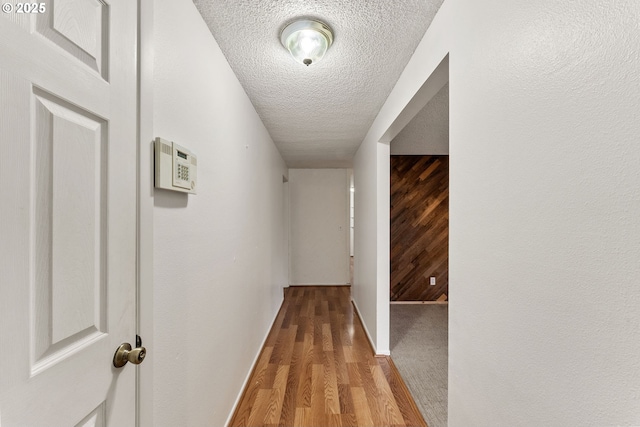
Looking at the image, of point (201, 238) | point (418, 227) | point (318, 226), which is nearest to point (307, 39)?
point (201, 238)

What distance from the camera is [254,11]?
55.7 inches

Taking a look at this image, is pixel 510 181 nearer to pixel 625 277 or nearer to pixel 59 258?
pixel 625 277

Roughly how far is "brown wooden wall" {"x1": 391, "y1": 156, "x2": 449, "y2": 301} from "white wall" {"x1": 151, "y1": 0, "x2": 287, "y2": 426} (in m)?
2.74

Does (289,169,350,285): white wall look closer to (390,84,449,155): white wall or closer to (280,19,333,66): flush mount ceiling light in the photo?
(390,84,449,155): white wall

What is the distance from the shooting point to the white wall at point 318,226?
5.80 metres

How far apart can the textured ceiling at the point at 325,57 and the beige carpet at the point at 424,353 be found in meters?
2.33

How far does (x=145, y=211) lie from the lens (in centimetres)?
96

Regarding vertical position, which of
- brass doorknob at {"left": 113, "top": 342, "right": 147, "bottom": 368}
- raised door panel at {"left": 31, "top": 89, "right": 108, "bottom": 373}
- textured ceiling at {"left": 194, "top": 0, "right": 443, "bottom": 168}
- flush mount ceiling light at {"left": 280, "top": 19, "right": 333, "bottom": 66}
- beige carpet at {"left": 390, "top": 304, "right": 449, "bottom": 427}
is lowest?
beige carpet at {"left": 390, "top": 304, "right": 449, "bottom": 427}

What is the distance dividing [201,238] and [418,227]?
12.5 feet

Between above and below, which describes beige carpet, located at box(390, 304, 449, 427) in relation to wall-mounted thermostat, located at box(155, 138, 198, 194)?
below

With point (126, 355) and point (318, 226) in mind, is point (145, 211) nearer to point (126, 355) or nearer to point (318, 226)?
point (126, 355)

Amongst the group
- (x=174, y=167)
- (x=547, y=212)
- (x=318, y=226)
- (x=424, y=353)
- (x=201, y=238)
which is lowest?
(x=424, y=353)

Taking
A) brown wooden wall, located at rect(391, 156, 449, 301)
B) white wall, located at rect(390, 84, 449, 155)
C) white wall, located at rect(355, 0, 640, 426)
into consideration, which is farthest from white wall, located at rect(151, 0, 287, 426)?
brown wooden wall, located at rect(391, 156, 449, 301)

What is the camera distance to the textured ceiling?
140 centimetres
